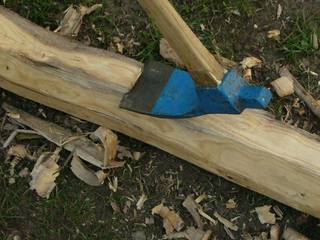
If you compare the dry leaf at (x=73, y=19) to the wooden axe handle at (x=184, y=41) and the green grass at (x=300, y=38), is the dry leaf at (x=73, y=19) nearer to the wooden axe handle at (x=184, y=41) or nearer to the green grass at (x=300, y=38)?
the wooden axe handle at (x=184, y=41)

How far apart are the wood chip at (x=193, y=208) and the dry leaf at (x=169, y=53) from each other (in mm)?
732

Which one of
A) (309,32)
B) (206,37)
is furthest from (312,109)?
(206,37)

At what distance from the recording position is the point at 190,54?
2820 millimetres

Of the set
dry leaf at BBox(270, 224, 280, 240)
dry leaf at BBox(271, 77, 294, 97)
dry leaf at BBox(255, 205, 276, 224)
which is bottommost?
dry leaf at BBox(270, 224, 280, 240)

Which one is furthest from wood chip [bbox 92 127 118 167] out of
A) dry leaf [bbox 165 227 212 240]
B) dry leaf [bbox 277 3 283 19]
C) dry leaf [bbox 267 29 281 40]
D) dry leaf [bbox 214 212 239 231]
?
dry leaf [bbox 277 3 283 19]

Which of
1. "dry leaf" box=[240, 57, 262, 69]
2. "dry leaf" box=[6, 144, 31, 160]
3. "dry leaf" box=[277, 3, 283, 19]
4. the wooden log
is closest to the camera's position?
the wooden log

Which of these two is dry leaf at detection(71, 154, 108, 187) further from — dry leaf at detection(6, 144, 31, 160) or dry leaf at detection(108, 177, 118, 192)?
dry leaf at detection(6, 144, 31, 160)

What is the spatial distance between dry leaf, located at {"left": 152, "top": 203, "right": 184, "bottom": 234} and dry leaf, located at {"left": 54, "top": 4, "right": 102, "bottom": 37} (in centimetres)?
110

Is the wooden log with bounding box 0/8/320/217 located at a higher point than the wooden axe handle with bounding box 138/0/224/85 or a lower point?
lower

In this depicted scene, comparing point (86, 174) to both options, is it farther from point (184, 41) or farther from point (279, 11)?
point (279, 11)

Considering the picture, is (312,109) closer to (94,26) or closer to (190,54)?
(190,54)

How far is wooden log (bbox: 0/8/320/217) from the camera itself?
9.89ft

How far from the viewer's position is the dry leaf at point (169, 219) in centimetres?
333

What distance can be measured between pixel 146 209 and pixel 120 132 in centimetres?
42
